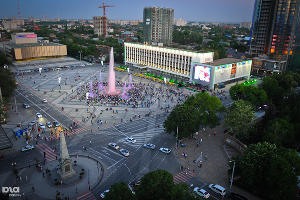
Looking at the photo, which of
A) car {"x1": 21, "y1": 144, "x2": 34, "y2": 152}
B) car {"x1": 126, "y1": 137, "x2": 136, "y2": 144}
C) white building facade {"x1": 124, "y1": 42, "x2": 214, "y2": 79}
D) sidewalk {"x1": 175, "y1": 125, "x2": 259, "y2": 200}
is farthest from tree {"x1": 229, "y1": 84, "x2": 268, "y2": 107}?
car {"x1": 21, "y1": 144, "x2": 34, "y2": 152}

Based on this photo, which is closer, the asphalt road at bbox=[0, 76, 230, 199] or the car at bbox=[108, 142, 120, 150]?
the asphalt road at bbox=[0, 76, 230, 199]

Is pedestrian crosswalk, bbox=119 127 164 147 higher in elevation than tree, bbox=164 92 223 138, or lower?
lower

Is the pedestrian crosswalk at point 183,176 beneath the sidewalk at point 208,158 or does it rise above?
beneath

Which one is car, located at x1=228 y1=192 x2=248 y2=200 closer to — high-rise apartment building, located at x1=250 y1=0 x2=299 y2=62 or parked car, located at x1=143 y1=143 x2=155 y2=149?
parked car, located at x1=143 y1=143 x2=155 y2=149

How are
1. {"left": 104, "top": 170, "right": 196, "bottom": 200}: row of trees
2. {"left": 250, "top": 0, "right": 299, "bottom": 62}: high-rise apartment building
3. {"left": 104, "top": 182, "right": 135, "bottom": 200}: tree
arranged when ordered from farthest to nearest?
{"left": 250, "top": 0, "right": 299, "bottom": 62}: high-rise apartment building
{"left": 104, "top": 170, "right": 196, "bottom": 200}: row of trees
{"left": 104, "top": 182, "right": 135, "bottom": 200}: tree

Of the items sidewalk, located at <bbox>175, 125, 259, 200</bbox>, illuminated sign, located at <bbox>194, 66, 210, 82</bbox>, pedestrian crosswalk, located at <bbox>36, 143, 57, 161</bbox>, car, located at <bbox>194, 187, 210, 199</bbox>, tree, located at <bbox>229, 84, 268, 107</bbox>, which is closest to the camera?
car, located at <bbox>194, 187, 210, 199</bbox>

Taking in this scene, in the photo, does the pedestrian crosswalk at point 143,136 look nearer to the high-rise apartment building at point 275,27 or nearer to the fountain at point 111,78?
the fountain at point 111,78

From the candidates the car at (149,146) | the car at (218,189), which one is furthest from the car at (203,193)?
the car at (149,146)
